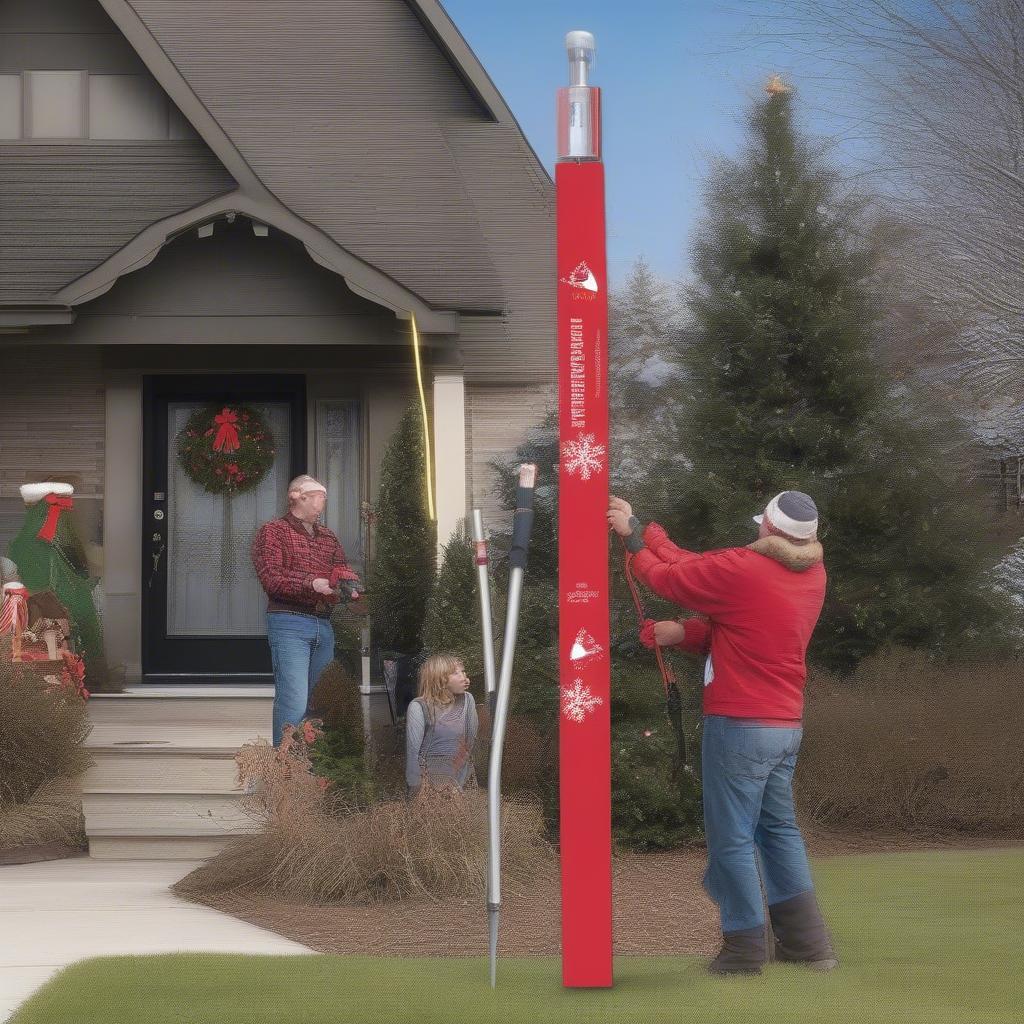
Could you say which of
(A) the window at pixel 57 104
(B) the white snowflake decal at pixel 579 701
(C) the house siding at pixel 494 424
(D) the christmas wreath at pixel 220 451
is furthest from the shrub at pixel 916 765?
(A) the window at pixel 57 104

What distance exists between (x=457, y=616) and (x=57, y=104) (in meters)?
5.72

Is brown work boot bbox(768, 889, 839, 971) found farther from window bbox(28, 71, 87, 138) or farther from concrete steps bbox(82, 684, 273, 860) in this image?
window bbox(28, 71, 87, 138)

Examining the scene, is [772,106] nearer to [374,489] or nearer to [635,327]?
[374,489]

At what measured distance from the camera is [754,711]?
5.52 m

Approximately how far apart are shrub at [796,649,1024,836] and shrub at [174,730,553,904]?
2.40 m

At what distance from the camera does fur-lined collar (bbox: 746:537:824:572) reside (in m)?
5.59

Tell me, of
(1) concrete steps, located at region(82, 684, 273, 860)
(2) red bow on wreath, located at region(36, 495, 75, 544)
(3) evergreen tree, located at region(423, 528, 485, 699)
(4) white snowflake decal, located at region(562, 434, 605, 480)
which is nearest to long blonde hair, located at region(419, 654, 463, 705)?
(3) evergreen tree, located at region(423, 528, 485, 699)

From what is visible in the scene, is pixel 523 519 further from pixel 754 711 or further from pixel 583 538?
pixel 754 711

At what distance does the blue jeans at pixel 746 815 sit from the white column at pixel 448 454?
560 cm

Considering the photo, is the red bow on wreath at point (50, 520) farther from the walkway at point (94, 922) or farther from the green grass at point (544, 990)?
the green grass at point (544, 990)

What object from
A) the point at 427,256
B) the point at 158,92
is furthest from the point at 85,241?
the point at 427,256

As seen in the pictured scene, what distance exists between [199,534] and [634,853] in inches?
206

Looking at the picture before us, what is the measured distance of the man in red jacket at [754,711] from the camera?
18.0 feet

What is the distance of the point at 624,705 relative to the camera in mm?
9844
